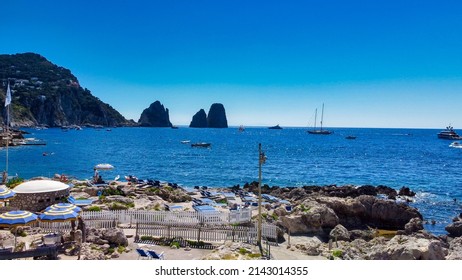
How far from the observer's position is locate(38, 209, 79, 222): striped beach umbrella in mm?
14016

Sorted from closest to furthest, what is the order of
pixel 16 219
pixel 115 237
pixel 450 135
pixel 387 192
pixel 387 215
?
pixel 16 219 < pixel 115 237 < pixel 387 215 < pixel 387 192 < pixel 450 135

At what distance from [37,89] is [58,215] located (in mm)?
159748

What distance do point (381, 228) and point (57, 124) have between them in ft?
657

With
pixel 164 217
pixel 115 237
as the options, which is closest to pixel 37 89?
pixel 164 217

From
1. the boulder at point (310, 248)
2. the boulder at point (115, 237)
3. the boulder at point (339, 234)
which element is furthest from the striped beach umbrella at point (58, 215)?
the boulder at point (339, 234)

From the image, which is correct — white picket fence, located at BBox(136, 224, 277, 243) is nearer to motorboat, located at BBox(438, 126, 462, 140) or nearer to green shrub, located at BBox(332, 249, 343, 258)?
green shrub, located at BBox(332, 249, 343, 258)

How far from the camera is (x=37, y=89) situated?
5906 inches

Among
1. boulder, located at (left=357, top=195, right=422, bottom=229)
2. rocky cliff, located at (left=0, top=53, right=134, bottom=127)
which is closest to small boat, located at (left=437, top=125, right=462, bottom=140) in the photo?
boulder, located at (left=357, top=195, right=422, bottom=229)

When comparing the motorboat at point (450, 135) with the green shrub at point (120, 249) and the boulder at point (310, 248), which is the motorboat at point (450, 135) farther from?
the green shrub at point (120, 249)

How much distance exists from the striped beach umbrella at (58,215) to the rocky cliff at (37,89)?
131 meters

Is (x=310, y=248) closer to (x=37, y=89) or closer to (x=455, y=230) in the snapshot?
(x=455, y=230)

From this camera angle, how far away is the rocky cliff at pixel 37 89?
131 metres

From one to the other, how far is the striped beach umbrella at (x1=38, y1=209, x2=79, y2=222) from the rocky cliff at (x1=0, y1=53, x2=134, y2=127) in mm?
130702
